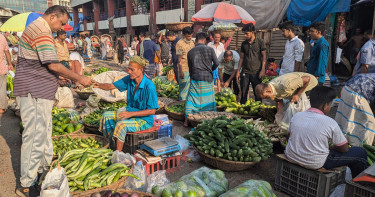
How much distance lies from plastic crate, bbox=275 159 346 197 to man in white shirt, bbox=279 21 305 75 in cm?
330

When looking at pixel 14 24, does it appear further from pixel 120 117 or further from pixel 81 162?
pixel 81 162

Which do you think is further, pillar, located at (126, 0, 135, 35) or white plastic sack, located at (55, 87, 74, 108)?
pillar, located at (126, 0, 135, 35)

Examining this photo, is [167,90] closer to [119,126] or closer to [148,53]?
[148,53]

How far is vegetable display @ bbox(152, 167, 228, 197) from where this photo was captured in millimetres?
2531

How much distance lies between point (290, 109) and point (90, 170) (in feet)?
10.6

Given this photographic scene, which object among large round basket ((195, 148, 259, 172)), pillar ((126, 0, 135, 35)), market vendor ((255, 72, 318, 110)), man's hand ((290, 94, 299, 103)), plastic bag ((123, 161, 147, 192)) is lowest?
large round basket ((195, 148, 259, 172))

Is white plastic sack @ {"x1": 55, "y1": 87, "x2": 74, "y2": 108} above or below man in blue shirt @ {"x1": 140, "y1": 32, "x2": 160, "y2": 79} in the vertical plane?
below

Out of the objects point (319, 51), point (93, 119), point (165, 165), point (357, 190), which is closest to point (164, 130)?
point (165, 165)

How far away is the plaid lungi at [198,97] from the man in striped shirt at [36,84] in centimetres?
288

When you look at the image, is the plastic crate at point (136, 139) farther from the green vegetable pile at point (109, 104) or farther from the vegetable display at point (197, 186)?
the green vegetable pile at point (109, 104)

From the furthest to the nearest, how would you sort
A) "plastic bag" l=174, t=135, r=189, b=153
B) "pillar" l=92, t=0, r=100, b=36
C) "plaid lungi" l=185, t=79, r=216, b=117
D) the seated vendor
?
"pillar" l=92, t=0, r=100, b=36 < "plaid lungi" l=185, t=79, r=216, b=117 < "plastic bag" l=174, t=135, r=189, b=153 < the seated vendor

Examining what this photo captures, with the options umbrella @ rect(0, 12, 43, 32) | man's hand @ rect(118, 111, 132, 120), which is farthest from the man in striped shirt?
umbrella @ rect(0, 12, 43, 32)

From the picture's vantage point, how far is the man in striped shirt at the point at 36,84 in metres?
3.02

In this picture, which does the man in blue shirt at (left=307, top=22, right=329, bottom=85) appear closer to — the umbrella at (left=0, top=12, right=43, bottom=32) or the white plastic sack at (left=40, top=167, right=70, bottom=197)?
the white plastic sack at (left=40, top=167, right=70, bottom=197)
